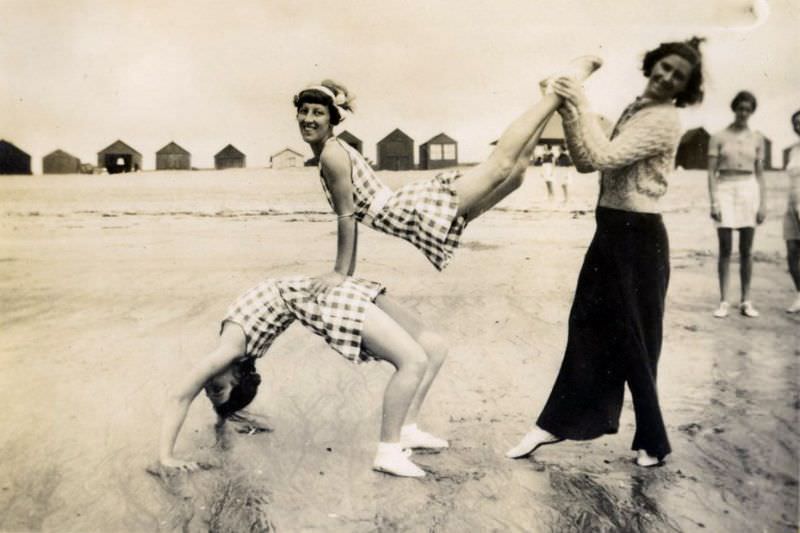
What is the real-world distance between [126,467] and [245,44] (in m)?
2.07

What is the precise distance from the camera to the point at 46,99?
3.95m

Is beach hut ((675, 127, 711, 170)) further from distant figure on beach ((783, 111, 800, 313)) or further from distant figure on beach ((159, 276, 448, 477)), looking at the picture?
distant figure on beach ((159, 276, 448, 477))

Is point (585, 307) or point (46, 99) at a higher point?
point (46, 99)

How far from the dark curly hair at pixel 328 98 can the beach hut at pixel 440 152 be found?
0.83m

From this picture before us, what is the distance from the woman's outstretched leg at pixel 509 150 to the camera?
313 centimetres

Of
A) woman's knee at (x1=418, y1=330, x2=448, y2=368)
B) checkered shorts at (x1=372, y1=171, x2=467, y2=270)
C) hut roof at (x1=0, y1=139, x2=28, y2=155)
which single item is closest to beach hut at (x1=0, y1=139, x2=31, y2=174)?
hut roof at (x1=0, y1=139, x2=28, y2=155)

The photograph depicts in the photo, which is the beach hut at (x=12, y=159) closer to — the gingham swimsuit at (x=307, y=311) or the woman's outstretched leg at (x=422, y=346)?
the gingham swimsuit at (x=307, y=311)

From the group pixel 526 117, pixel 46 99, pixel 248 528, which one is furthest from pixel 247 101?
pixel 248 528

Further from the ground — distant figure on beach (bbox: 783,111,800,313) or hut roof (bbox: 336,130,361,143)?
hut roof (bbox: 336,130,361,143)

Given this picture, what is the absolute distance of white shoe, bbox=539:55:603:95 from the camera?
3125 mm

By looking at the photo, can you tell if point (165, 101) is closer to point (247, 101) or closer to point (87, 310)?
point (247, 101)

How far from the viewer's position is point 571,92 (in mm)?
3047

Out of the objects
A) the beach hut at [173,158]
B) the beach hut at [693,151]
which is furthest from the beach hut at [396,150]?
the beach hut at [693,151]

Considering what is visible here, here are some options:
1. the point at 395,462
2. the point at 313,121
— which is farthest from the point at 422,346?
the point at 313,121
